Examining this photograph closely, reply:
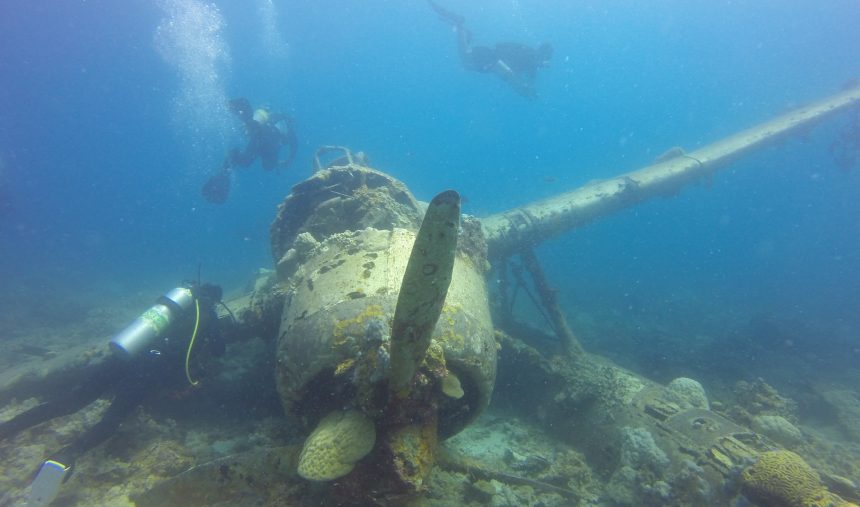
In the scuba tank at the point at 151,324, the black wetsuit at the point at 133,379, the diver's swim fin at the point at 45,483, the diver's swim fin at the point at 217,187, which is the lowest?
the diver's swim fin at the point at 45,483

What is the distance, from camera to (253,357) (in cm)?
628

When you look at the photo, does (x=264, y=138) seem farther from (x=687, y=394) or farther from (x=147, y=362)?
(x=687, y=394)

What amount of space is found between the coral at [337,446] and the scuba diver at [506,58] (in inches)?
926

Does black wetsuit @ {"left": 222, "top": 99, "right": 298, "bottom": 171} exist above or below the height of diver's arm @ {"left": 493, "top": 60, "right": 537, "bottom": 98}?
below

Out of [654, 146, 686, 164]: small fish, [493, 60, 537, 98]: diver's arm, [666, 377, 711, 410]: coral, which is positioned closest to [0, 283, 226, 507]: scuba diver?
[666, 377, 711, 410]: coral

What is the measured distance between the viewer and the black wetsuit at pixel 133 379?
5211 millimetres

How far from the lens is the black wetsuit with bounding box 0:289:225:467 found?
5.21m

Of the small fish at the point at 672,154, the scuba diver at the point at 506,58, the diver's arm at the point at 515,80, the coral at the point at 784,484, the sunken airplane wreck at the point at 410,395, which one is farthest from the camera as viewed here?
the diver's arm at the point at 515,80

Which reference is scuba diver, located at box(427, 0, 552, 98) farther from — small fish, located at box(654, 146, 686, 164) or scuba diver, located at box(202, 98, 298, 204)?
scuba diver, located at box(202, 98, 298, 204)

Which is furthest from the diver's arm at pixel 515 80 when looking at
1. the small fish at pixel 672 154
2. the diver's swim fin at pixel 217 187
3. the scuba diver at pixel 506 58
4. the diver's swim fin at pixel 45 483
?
the diver's swim fin at pixel 45 483

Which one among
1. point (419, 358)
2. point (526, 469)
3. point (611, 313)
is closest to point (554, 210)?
point (526, 469)

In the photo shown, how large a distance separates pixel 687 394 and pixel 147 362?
7.87m

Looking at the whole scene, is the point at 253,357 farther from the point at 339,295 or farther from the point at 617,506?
the point at 617,506

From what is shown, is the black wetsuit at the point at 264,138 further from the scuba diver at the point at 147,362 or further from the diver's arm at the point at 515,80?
A: the diver's arm at the point at 515,80
